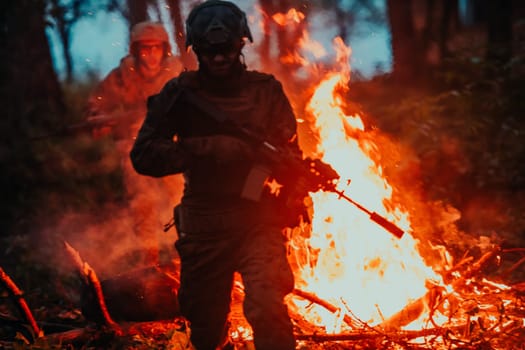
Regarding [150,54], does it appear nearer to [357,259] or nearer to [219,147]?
[357,259]

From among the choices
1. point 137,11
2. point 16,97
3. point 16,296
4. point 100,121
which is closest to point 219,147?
point 16,296

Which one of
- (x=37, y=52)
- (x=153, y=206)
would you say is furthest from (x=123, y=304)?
(x=37, y=52)

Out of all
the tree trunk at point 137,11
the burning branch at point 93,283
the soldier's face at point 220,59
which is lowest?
the burning branch at point 93,283

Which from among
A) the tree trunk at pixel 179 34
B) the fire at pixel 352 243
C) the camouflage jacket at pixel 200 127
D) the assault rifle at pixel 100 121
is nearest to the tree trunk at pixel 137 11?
the tree trunk at pixel 179 34

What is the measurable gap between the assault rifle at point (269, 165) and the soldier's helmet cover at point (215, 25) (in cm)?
37

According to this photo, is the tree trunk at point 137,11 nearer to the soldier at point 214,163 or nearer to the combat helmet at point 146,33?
the combat helmet at point 146,33

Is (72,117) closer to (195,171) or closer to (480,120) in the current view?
(480,120)

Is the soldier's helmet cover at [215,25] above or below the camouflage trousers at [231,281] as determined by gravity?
above

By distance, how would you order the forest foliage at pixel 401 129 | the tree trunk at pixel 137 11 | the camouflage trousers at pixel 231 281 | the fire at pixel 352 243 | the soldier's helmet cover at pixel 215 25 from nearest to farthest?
the camouflage trousers at pixel 231 281, the soldier's helmet cover at pixel 215 25, the fire at pixel 352 243, the forest foliage at pixel 401 129, the tree trunk at pixel 137 11

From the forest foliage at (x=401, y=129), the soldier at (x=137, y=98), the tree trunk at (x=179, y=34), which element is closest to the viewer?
the soldier at (x=137, y=98)

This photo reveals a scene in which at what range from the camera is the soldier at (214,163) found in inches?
139

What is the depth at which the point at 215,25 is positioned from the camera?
3.62m

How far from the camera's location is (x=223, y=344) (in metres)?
4.01

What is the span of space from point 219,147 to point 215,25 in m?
0.84
